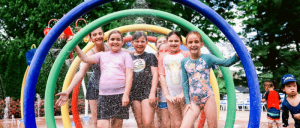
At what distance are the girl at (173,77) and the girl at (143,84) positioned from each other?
6.4 inches

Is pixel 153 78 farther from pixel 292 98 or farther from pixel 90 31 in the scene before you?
pixel 292 98

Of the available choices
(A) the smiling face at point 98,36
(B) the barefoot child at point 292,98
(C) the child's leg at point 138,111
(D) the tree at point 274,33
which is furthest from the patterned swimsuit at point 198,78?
(D) the tree at point 274,33

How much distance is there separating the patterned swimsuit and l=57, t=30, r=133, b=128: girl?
85 centimetres

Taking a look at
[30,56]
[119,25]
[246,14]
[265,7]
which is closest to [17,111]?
[30,56]

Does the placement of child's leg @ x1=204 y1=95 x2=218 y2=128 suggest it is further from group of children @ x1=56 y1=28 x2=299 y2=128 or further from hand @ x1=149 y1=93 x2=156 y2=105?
hand @ x1=149 y1=93 x2=156 y2=105

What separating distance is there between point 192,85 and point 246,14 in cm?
1660

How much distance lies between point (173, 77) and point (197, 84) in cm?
56

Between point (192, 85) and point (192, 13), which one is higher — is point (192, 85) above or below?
below

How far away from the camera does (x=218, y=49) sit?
15.0 ft

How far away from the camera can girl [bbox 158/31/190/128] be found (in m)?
3.74

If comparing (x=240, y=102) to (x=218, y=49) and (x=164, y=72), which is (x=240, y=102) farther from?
(x=164, y=72)

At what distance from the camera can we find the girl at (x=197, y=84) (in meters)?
3.29

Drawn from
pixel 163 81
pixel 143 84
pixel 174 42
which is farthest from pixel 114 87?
pixel 174 42

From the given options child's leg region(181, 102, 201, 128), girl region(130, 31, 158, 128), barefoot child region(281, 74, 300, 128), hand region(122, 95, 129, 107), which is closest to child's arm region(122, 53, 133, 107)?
hand region(122, 95, 129, 107)
